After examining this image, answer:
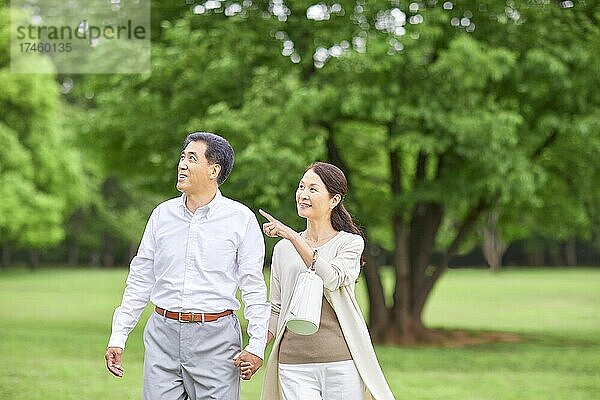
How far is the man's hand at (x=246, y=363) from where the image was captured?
4.79m

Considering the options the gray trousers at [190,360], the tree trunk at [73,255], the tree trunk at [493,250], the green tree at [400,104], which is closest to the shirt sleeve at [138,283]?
the gray trousers at [190,360]

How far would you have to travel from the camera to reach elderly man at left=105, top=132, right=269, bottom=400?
478 centimetres

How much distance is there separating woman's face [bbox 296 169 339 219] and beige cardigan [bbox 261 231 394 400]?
157 mm

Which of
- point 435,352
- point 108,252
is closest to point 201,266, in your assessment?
point 435,352

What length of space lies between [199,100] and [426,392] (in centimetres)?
673

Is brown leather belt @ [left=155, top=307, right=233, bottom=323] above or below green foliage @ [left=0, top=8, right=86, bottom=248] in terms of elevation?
below

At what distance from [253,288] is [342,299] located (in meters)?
0.44

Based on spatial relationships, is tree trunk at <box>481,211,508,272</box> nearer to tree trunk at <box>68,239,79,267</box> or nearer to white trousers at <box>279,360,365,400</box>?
tree trunk at <box>68,239,79,267</box>

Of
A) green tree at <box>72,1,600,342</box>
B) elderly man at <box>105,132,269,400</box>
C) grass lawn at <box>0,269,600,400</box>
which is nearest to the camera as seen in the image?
elderly man at <box>105,132,269,400</box>

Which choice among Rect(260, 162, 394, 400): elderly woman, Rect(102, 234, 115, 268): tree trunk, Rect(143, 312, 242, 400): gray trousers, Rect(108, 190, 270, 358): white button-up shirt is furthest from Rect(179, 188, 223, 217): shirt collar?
Rect(102, 234, 115, 268): tree trunk

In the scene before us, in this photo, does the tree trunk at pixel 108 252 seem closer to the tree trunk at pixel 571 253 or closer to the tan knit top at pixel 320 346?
the tree trunk at pixel 571 253

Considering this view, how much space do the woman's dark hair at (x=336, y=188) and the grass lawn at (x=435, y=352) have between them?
6945mm

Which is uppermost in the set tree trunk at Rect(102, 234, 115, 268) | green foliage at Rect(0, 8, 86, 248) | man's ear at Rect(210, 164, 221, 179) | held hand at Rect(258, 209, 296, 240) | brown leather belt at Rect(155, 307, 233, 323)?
green foliage at Rect(0, 8, 86, 248)

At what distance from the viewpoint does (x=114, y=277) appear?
49.2 meters
